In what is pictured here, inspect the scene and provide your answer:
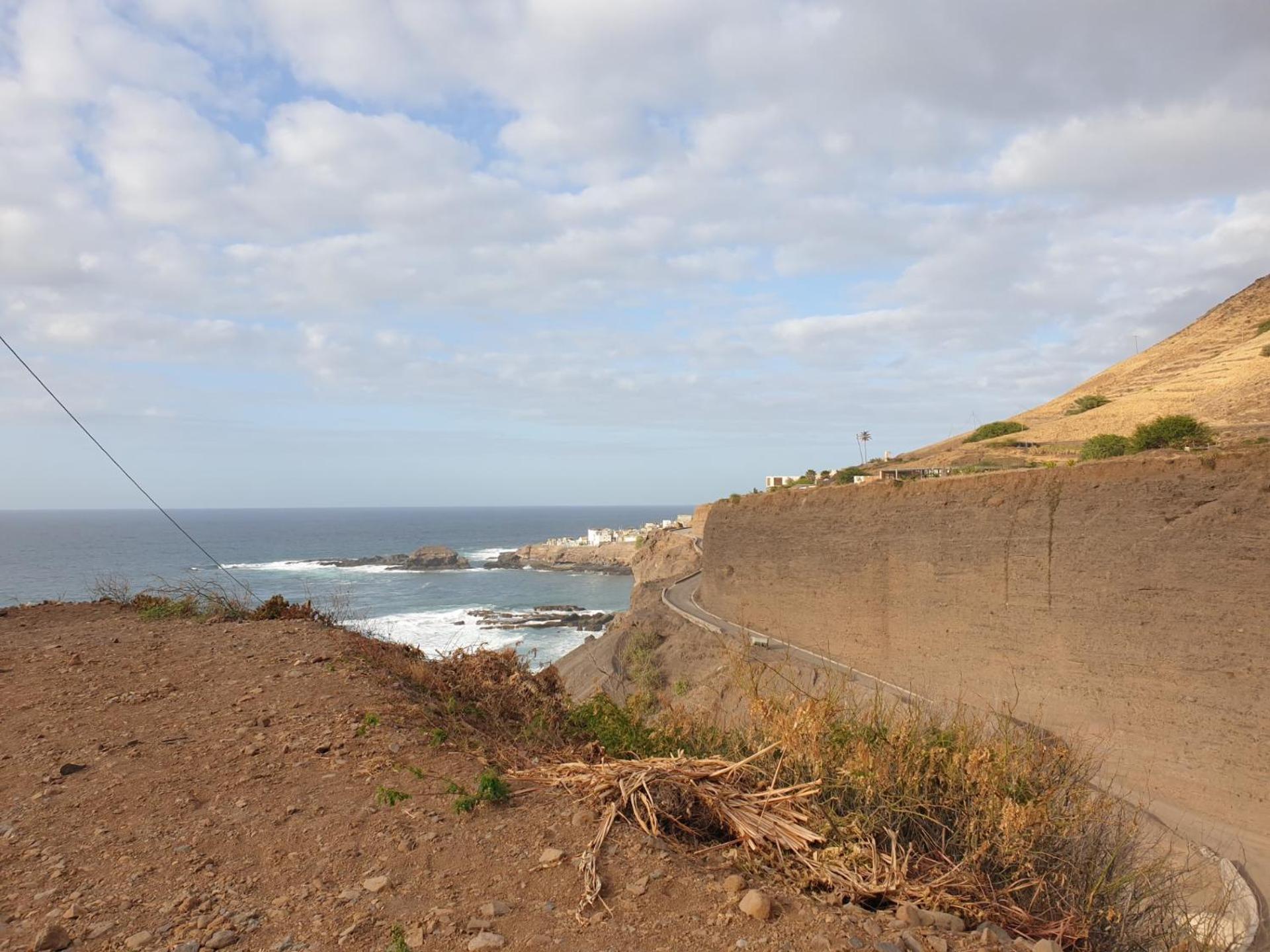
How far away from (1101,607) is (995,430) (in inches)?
619

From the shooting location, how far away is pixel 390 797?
340 cm

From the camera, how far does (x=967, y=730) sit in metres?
3.53

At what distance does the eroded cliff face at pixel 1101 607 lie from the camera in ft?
38.0

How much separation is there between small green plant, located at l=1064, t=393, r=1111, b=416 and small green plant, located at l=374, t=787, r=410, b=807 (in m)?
27.5

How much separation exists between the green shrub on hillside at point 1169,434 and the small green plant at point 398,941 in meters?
17.3

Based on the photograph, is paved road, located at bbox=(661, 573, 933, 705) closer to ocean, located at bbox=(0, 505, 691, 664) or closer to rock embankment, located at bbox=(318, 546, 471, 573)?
ocean, located at bbox=(0, 505, 691, 664)

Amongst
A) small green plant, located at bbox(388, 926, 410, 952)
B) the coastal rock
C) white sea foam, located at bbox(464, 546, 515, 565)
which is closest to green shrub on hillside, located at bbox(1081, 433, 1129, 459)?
small green plant, located at bbox(388, 926, 410, 952)

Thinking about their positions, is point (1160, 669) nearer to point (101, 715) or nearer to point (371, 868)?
point (371, 868)

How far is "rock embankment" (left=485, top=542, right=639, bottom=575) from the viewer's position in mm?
75250

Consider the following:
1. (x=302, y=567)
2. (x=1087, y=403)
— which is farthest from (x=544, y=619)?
(x=302, y=567)

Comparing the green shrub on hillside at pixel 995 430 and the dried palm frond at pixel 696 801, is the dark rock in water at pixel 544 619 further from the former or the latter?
the dried palm frond at pixel 696 801

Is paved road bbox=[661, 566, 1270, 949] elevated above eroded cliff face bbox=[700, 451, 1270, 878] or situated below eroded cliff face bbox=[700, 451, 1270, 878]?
below

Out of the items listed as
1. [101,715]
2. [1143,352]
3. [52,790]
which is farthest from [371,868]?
[1143,352]

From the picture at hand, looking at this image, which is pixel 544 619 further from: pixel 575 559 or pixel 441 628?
pixel 575 559
